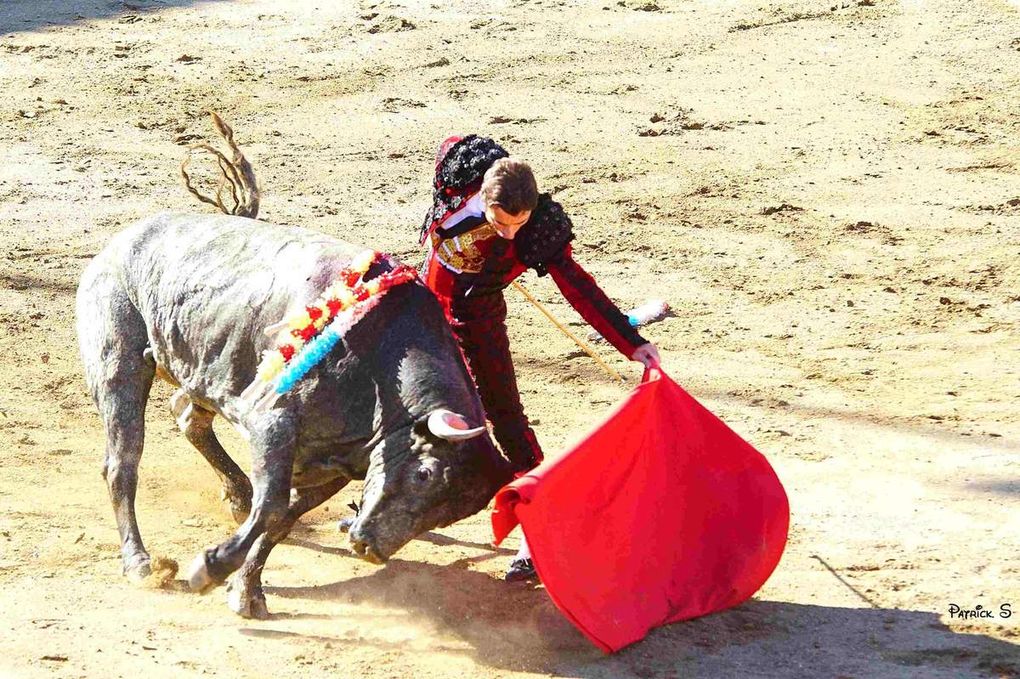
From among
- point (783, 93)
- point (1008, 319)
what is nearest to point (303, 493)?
point (1008, 319)

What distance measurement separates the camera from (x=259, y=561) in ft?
18.6

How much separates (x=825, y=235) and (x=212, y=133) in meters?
4.27

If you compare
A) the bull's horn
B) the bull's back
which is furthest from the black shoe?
the bull's back

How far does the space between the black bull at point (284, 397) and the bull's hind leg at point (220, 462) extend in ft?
0.07

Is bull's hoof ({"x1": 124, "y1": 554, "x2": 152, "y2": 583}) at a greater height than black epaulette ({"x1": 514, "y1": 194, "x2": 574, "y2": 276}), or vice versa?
black epaulette ({"x1": 514, "y1": 194, "x2": 574, "y2": 276})

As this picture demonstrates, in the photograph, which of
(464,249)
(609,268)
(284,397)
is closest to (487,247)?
(464,249)

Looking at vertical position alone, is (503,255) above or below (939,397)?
above

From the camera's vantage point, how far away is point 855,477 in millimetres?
6883

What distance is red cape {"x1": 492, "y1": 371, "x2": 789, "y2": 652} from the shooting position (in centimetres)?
531

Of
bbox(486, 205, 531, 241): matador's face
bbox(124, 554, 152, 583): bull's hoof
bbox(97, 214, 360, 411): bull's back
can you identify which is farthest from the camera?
bbox(124, 554, 152, 583): bull's hoof

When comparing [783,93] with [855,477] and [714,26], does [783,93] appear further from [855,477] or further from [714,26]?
[855,477]

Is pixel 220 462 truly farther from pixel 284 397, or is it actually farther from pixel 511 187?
pixel 511 187

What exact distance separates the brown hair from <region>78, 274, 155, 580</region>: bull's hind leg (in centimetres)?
183

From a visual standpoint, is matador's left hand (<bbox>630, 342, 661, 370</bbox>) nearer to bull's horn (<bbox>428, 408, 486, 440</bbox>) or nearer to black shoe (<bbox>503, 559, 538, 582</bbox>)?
bull's horn (<bbox>428, 408, 486, 440</bbox>)
